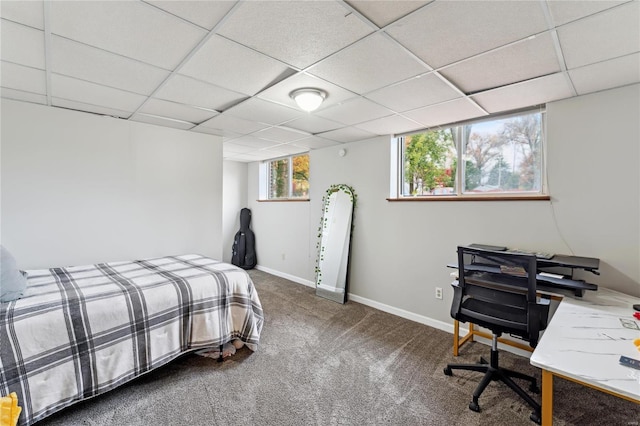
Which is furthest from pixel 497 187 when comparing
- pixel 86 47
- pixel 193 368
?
pixel 86 47

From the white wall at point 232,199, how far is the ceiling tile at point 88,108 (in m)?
2.80

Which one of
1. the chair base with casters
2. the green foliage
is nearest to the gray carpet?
the chair base with casters

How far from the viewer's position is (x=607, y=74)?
1.99 metres

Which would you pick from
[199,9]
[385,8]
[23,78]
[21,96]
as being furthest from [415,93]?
[21,96]

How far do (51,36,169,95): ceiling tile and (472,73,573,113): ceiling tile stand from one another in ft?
8.52

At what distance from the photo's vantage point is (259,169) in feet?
19.1

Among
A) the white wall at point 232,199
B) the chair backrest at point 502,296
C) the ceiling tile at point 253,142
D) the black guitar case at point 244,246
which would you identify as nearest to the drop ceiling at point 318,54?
the ceiling tile at point 253,142

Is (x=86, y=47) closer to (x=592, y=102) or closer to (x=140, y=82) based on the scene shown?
(x=140, y=82)

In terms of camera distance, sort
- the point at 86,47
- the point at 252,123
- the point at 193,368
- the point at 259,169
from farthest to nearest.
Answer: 1. the point at 259,169
2. the point at 252,123
3. the point at 193,368
4. the point at 86,47

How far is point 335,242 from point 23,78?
139 inches

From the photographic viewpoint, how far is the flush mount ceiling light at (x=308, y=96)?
7.55ft

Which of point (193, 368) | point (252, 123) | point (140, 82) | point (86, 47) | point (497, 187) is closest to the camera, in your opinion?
point (86, 47)

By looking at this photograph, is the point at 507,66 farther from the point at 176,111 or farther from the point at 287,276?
the point at 287,276

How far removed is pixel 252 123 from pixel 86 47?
1.68 m
